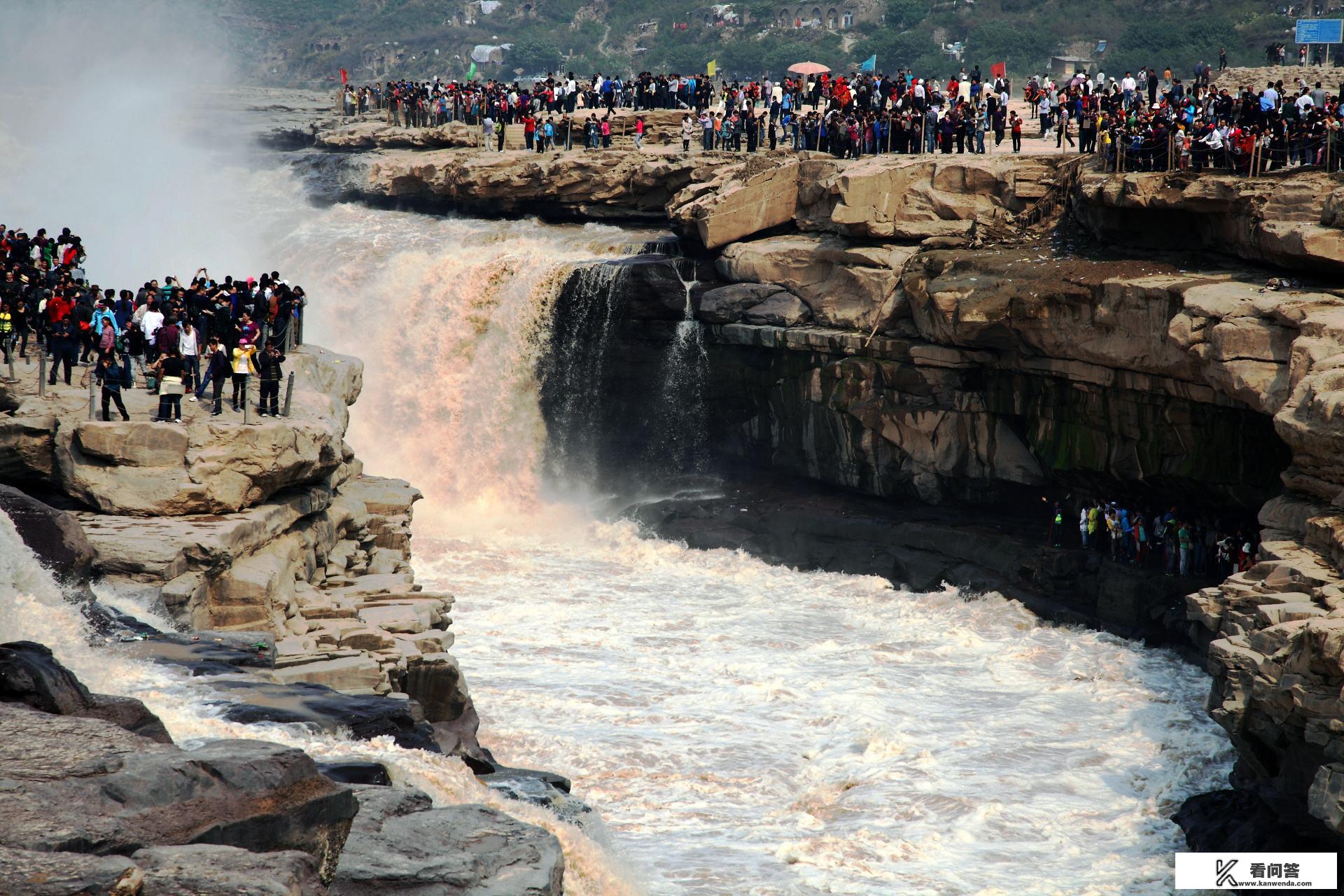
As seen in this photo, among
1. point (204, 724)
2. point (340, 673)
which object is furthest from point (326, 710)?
point (340, 673)

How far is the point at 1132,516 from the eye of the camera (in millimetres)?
32469

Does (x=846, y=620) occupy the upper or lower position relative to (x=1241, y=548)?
lower

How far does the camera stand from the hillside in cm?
7825

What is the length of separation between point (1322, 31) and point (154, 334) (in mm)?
37646

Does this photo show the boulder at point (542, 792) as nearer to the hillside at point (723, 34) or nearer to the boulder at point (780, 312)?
the boulder at point (780, 312)

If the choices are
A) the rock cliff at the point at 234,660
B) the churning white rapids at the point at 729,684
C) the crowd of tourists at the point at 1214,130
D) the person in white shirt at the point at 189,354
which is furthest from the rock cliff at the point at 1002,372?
the person in white shirt at the point at 189,354

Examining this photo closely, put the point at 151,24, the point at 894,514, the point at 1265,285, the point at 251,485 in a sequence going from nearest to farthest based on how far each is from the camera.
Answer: the point at 251,485 → the point at 1265,285 → the point at 894,514 → the point at 151,24

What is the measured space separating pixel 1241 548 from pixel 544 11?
96862 mm

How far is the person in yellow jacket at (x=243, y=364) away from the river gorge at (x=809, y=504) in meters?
2.00

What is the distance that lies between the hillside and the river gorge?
4568 cm

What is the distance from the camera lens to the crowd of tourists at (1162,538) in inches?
1190

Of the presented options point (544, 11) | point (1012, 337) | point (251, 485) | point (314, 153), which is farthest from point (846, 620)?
point (544, 11)

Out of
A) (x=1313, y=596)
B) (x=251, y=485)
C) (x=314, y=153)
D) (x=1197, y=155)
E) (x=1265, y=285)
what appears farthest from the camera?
(x=314, y=153)

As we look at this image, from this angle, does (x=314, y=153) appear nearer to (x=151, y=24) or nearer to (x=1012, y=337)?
(x=151, y=24)
